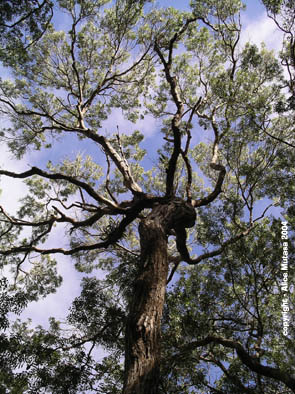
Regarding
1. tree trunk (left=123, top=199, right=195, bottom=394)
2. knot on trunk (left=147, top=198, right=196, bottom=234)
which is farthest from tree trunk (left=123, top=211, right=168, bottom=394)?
knot on trunk (left=147, top=198, right=196, bottom=234)

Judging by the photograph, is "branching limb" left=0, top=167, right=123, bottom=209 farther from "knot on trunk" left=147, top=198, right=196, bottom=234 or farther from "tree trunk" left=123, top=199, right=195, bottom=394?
"tree trunk" left=123, top=199, right=195, bottom=394

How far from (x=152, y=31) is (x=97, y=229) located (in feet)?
23.5

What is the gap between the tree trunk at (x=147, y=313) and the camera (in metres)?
2.55

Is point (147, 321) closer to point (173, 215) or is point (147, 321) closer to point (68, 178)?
point (173, 215)

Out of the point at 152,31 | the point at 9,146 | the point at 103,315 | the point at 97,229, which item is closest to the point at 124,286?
the point at 103,315

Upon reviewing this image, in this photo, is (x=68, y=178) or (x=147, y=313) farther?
(x=68, y=178)

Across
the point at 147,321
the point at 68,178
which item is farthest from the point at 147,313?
the point at 68,178

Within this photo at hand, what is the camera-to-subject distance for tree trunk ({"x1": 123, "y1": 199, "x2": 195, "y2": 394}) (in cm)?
255

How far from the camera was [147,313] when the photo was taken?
307 cm

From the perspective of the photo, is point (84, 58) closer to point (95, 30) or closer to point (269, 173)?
point (95, 30)

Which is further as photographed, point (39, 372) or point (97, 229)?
point (97, 229)

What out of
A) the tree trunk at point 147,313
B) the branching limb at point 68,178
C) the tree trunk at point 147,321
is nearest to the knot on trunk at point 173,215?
the tree trunk at point 147,313

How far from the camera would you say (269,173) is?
29.7 feet

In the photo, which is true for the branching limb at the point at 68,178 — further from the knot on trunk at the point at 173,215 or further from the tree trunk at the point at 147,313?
the tree trunk at the point at 147,313
